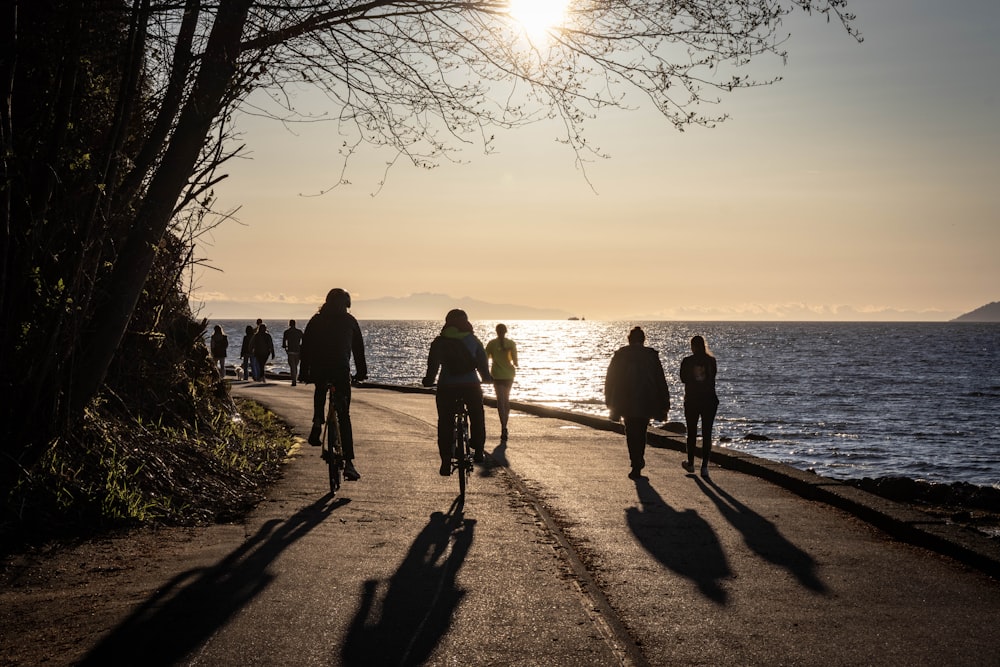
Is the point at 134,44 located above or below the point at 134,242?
above

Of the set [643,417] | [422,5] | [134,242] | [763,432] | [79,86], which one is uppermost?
[422,5]

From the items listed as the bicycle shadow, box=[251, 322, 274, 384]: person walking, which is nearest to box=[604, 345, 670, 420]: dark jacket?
the bicycle shadow

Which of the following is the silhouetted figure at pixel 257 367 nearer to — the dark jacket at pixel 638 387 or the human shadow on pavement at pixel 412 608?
the dark jacket at pixel 638 387

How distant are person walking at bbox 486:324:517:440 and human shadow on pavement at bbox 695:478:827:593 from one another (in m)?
5.97

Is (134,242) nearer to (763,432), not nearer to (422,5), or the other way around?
(422,5)

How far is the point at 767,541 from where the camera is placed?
831 cm

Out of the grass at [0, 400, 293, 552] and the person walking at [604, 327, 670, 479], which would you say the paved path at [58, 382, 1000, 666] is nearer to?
the grass at [0, 400, 293, 552]

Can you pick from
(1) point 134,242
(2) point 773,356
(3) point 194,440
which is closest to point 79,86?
(1) point 134,242

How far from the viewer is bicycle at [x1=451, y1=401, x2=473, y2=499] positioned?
10.0m

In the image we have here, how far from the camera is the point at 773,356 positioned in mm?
110188

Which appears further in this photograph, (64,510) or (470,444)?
(470,444)

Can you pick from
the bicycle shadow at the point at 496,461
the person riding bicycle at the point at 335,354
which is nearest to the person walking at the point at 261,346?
the bicycle shadow at the point at 496,461

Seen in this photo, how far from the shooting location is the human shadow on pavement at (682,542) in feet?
22.9

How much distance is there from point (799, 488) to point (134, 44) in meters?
7.88
